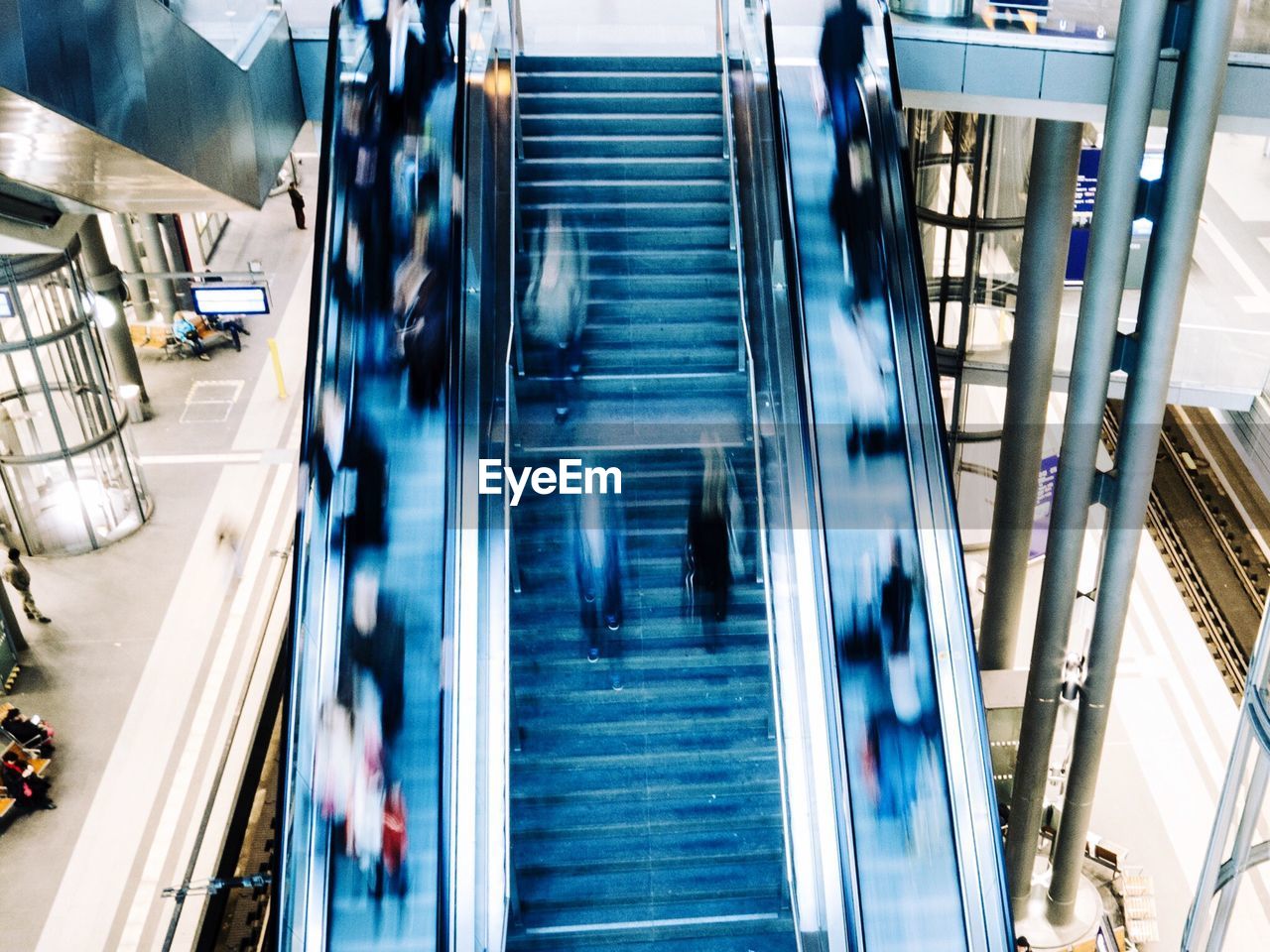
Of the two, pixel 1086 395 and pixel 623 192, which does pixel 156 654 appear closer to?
pixel 623 192

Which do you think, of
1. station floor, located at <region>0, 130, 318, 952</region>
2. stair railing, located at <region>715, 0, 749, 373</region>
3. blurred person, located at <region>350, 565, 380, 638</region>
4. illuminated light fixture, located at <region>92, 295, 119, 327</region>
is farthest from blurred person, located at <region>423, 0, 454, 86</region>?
illuminated light fixture, located at <region>92, 295, 119, 327</region>

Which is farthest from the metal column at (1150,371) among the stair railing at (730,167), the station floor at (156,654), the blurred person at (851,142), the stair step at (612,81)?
the station floor at (156,654)

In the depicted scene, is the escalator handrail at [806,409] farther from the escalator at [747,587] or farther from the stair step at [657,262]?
the stair step at [657,262]

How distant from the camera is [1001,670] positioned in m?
11.5

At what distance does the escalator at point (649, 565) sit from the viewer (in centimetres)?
557

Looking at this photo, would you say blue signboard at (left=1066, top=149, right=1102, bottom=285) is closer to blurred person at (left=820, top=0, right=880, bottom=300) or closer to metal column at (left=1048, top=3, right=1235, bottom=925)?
metal column at (left=1048, top=3, right=1235, bottom=925)

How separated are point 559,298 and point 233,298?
8.05 meters

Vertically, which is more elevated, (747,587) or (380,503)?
(380,503)

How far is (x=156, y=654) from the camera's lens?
501 inches

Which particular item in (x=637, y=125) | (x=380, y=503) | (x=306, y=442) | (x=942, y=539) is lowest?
(x=942, y=539)

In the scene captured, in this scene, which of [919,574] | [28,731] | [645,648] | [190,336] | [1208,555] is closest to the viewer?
[919,574]

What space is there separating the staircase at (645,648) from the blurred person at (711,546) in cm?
6

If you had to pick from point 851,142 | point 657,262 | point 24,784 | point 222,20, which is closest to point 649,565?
point 657,262

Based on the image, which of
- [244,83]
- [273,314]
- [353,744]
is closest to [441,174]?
[244,83]
